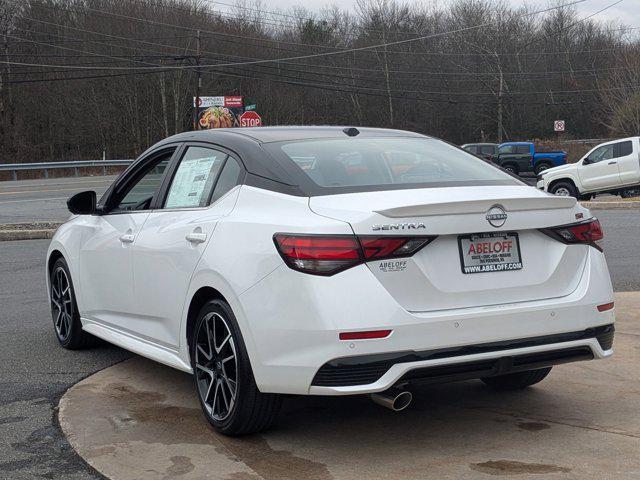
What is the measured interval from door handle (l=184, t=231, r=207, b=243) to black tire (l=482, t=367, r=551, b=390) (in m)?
1.87

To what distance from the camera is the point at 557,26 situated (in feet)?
268

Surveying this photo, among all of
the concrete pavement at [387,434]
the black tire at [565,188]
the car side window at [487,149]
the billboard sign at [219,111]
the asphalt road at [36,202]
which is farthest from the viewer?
the billboard sign at [219,111]

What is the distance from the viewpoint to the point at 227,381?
455 centimetres

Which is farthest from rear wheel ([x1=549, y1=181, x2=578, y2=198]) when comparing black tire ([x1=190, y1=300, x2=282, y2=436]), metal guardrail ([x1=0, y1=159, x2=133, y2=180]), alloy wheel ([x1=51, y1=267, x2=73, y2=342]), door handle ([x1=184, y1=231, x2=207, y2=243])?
metal guardrail ([x1=0, y1=159, x2=133, y2=180])

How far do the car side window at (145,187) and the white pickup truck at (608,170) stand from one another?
2081 cm

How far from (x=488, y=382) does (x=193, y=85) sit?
65258 millimetres

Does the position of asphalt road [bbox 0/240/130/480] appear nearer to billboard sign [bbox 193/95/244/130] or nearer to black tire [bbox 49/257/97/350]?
black tire [bbox 49/257/97/350]

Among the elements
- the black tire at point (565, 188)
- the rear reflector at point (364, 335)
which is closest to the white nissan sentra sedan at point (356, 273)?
the rear reflector at point (364, 335)

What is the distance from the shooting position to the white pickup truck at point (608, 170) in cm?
2527

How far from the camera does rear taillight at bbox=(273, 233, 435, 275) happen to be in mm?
3994

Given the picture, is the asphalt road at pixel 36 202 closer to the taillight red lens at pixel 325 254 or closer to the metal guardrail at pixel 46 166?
the metal guardrail at pixel 46 166

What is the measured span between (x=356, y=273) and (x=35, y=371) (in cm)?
320

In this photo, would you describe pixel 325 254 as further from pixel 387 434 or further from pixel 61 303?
pixel 61 303

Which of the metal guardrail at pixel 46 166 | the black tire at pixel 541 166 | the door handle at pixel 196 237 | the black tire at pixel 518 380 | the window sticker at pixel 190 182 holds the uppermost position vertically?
the window sticker at pixel 190 182
